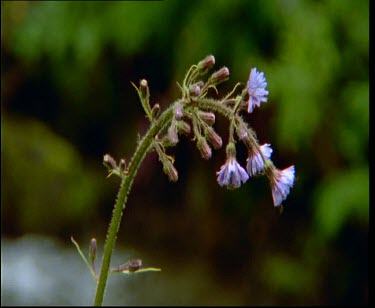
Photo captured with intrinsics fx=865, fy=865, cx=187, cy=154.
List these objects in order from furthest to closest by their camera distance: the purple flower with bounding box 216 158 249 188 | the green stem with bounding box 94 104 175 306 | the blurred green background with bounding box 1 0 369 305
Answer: the blurred green background with bounding box 1 0 369 305, the green stem with bounding box 94 104 175 306, the purple flower with bounding box 216 158 249 188

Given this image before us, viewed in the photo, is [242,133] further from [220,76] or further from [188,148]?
[188,148]

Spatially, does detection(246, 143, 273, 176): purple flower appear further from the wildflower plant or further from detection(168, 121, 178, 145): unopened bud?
detection(168, 121, 178, 145): unopened bud

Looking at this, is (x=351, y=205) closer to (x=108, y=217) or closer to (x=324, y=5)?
(x=324, y=5)

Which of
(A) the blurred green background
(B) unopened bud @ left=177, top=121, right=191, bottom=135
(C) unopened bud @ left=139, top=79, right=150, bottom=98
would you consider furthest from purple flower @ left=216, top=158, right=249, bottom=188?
(A) the blurred green background

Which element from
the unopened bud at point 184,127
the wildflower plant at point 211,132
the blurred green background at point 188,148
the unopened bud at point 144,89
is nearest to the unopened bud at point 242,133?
the wildflower plant at point 211,132

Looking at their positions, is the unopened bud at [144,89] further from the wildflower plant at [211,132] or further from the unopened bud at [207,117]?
the unopened bud at [207,117]

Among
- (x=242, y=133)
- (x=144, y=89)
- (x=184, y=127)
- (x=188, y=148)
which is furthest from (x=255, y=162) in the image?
(x=188, y=148)

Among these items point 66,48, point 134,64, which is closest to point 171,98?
point 134,64
